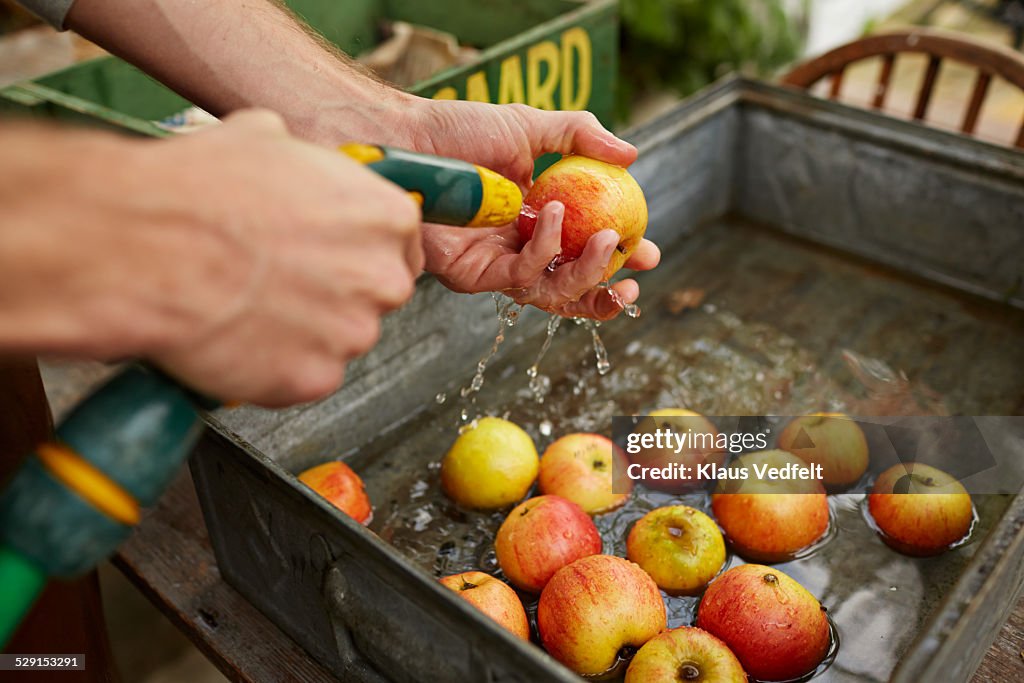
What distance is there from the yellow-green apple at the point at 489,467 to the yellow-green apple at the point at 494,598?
0.86 feet

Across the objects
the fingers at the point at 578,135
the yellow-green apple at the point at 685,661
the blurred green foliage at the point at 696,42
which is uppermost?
the fingers at the point at 578,135

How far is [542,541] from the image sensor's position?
1553mm

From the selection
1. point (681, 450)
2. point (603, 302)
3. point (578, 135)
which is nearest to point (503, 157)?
point (578, 135)

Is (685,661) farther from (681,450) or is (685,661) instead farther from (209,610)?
(209,610)

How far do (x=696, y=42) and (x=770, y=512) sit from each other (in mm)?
3996

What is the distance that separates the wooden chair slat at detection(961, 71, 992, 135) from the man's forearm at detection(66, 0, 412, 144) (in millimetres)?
1879

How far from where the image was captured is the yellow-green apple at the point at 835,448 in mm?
1801

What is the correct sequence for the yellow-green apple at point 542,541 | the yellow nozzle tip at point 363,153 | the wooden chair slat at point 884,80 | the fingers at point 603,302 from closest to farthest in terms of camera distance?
the yellow nozzle tip at point 363,153 < the yellow-green apple at point 542,541 < the fingers at point 603,302 < the wooden chair slat at point 884,80

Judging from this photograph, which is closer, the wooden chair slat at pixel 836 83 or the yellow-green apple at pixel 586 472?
the yellow-green apple at pixel 586 472

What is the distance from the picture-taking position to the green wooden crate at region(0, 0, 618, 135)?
2.26 metres

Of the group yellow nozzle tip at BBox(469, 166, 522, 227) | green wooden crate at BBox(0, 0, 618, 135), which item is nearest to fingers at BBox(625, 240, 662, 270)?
yellow nozzle tip at BBox(469, 166, 522, 227)

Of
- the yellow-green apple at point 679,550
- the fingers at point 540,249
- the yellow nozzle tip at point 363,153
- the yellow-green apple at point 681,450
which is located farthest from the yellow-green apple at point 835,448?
the yellow nozzle tip at point 363,153

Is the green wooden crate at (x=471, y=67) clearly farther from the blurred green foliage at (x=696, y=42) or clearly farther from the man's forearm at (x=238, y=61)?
the blurred green foliage at (x=696, y=42)

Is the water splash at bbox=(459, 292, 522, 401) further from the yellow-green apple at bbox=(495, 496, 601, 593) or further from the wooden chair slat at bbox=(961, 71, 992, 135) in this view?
the wooden chair slat at bbox=(961, 71, 992, 135)
